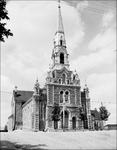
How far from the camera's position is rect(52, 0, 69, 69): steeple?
191 ft

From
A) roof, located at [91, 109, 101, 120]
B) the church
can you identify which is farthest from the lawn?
roof, located at [91, 109, 101, 120]

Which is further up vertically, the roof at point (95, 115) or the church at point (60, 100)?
the church at point (60, 100)

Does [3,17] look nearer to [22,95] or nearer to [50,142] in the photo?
[50,142]

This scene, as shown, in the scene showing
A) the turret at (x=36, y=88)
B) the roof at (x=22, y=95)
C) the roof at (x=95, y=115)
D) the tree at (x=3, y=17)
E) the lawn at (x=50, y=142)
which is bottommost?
the roof at (x=95, y=115)

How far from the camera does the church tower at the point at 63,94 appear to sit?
51438 millimetres

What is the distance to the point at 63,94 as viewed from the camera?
5388cm

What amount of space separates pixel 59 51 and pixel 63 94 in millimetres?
12106

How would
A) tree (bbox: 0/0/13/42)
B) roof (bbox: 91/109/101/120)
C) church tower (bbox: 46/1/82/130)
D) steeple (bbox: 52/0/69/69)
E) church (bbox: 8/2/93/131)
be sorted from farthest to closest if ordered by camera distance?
roof (bbox: 91/109/101/120)
steeple (bbox: 52/0/69/69)
church tower (bbox: 46/1/82/130)
church (bbox: 8/2/93/131)
tree (bbox: 0/0/13/42)

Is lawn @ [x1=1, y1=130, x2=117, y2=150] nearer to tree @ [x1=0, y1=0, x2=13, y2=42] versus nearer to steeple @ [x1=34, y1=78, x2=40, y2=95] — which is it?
tree @ [x1=0, y1=0, x2=13, y2=42]

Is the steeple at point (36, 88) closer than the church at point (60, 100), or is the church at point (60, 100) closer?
the church at point (60, 100)

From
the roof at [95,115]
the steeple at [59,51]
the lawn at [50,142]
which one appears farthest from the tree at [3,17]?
the roof at [95,115]

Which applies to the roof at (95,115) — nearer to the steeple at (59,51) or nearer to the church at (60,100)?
the church at (60,100)

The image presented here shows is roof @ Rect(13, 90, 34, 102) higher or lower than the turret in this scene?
lower

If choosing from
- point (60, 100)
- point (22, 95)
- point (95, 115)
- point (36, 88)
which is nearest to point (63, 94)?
point (60, 100)
